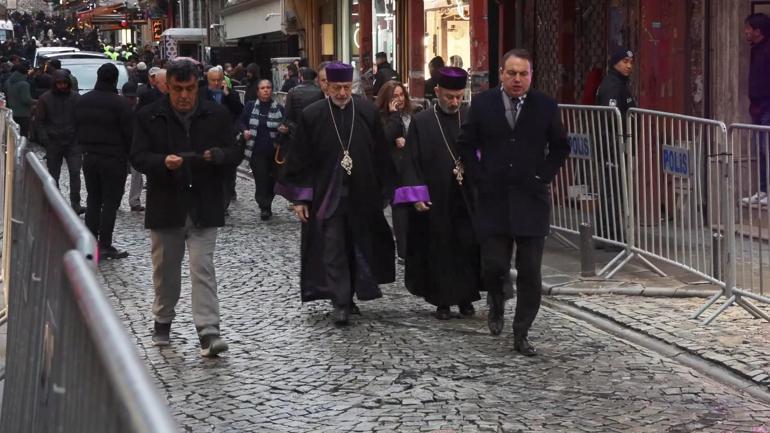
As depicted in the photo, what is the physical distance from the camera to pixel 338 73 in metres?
8.98

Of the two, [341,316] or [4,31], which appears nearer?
[341,316]

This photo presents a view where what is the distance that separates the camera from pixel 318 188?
9.10 meters

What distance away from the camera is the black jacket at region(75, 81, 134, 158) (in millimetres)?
12445

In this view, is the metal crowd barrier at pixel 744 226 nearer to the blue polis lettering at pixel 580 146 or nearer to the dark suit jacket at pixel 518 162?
the dark suit jacket at pixel 518 162

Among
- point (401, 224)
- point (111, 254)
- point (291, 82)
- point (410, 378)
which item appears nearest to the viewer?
point (410, 378)

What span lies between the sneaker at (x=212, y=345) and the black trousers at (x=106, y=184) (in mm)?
4807

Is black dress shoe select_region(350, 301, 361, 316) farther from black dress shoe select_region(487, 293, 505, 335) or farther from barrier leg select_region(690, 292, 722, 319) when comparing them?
barrier leg select_region(690, 292, 722, 319)

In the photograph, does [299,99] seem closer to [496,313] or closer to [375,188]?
[375,188]

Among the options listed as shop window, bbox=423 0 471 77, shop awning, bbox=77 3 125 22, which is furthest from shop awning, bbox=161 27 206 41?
shop window, bbox=423 0 471 77

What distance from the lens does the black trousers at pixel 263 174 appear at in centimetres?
1554

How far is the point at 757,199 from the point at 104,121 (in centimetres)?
649

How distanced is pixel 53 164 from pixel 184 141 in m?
8.22

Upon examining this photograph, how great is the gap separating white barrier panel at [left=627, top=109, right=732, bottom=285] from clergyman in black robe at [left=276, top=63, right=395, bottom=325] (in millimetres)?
2076

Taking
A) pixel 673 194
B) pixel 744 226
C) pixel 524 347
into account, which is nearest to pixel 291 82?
pixel 673 194
